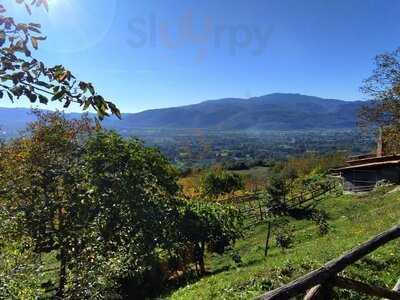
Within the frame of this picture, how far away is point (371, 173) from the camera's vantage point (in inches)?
2151

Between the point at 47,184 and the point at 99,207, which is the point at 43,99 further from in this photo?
the point at 47,184

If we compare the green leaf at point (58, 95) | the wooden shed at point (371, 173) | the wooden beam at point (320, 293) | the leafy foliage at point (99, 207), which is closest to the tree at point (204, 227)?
the leafy foliage at point (99, 207)

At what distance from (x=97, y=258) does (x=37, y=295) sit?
5.65 metres

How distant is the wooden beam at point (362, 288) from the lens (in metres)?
6.91

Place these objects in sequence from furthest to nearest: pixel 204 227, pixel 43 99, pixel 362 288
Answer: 1. pixel 204 227
2. pixel 362 288
3. pixel 43 99

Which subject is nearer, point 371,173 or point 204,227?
point 204,227

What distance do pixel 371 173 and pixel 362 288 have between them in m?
50.7

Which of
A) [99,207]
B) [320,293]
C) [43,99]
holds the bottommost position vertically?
[99,207]

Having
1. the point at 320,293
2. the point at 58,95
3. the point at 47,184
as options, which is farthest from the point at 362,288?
the point at 47,184

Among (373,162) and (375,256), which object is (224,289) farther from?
(373,162)

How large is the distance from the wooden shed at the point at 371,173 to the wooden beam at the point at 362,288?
4659cm

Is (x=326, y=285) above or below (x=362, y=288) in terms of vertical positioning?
above

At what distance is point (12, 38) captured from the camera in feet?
12.6

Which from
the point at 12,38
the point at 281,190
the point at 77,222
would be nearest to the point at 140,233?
the point at 77,222
